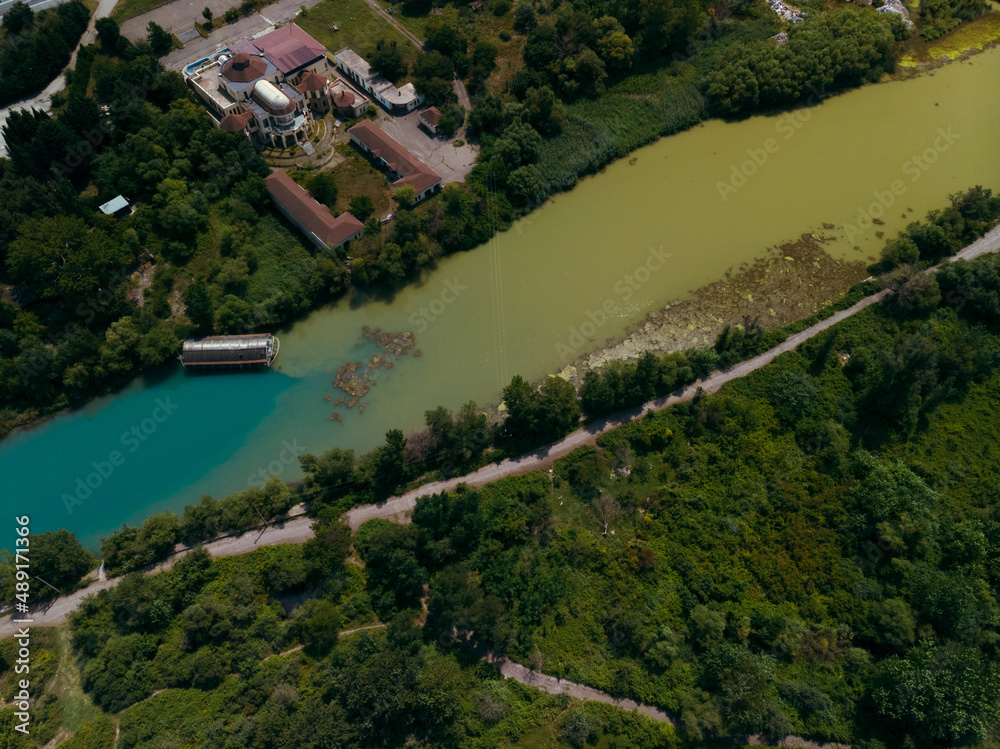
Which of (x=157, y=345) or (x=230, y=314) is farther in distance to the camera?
(x=230, y=314)

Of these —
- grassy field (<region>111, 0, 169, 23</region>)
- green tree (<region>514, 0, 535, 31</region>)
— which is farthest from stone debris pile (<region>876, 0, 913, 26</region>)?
grassy field (<region>111, 0, 169, 23</region>)

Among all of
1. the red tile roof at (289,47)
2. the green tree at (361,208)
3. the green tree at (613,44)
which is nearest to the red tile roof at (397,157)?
the green tree at (361,208)

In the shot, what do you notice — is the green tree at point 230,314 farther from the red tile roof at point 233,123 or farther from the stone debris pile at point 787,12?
the stone debris pile at point 787,12

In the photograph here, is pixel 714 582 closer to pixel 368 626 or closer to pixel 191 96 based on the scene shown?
pixel 368 626

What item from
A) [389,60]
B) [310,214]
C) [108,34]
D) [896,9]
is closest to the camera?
[310,214]

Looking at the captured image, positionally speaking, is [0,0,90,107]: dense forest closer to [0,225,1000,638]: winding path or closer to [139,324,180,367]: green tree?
[139,324,180,367]: green tree

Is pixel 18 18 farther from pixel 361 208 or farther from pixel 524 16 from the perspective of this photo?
pixel 524 16

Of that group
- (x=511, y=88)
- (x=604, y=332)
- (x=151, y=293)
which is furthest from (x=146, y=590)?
(x=511, y=88)

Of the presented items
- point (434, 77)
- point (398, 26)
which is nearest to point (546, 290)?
point (434, 77)
